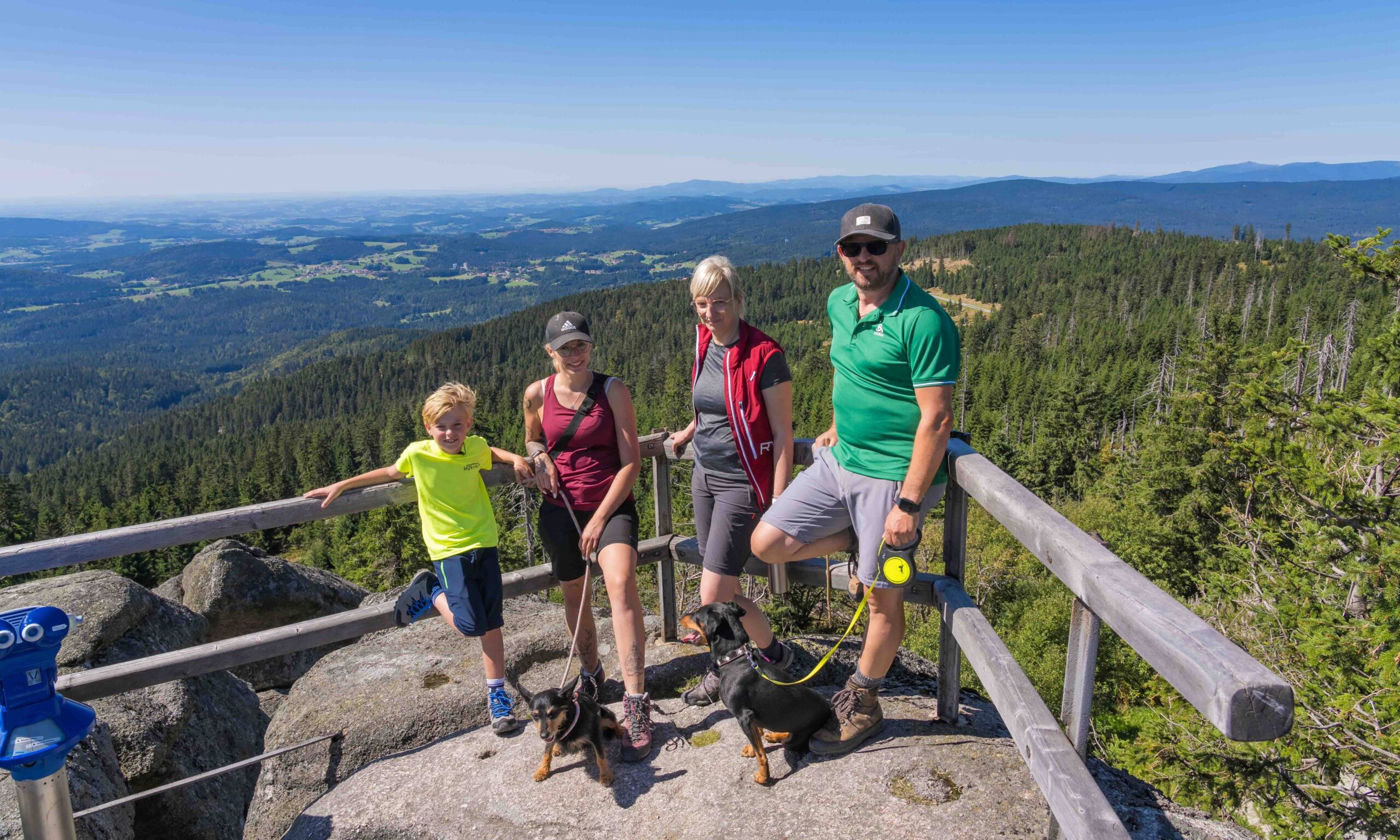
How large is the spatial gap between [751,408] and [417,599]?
239 centimetres

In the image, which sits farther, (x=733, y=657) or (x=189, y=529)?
(x=189, y=529)

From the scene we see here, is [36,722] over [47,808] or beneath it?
over

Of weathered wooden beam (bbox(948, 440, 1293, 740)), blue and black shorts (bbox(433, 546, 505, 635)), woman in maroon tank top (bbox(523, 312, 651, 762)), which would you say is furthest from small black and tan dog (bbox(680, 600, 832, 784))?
weathered wooden beam (bbox(948, 440, 1293, 740))

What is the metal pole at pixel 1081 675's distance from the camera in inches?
104

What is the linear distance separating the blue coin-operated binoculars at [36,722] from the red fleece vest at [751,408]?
287 cm

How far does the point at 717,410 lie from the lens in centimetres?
420

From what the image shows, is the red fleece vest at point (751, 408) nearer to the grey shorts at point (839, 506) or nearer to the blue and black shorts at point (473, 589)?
the grey shorts at point (839, 506)

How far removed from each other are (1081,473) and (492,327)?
482 ft

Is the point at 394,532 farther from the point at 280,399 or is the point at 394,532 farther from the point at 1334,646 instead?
the point at 280,399

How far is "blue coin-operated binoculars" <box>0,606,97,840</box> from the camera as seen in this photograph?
2166 millimetres

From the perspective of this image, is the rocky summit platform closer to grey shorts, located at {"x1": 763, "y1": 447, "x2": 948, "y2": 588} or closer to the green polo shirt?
grey shorts, located at {"x1": 763, "y1": 447, "x2": 948, "y2": 588}

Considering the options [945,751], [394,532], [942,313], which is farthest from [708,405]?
[394,532]

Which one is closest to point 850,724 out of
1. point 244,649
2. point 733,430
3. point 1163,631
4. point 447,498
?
point 733,430

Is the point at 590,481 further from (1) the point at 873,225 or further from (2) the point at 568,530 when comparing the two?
(1) the point at 873,225
